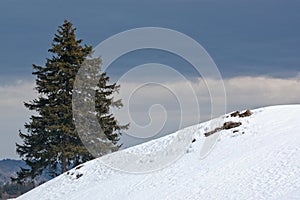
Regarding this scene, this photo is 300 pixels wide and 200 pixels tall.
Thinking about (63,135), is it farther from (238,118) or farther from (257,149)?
(257,149)

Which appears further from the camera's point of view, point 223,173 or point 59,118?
point 59,118

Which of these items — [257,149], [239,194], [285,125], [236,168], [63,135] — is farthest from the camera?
[63,135]

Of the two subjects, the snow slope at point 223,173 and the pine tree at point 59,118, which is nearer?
the snow slope at point 223,173

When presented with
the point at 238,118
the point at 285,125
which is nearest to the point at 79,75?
the point at 238,118

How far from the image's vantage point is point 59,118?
33125 millimetres

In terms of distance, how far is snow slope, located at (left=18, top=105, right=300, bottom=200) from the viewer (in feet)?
48.1

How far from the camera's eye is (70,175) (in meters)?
22.8

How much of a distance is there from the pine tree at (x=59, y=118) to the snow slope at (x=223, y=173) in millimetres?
10489

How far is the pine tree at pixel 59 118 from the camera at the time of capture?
33.3 metres

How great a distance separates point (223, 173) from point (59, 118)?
1905cm

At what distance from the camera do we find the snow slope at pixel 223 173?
14.6 meters

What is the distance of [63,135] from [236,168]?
19.4m

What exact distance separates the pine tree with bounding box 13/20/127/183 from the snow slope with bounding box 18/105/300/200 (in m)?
10.5

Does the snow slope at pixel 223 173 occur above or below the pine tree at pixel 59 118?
below
